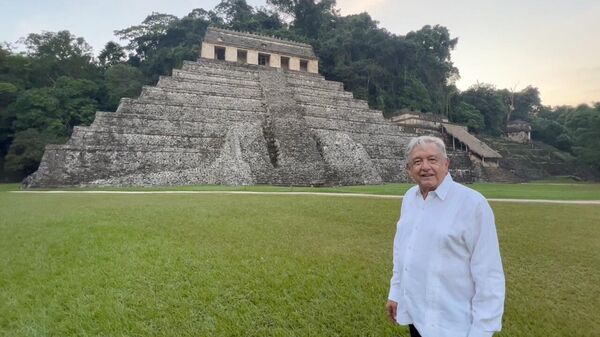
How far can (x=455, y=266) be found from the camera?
203cm

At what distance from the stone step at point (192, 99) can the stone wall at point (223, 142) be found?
0.07 m

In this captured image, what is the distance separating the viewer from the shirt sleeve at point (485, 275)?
1.90 meters

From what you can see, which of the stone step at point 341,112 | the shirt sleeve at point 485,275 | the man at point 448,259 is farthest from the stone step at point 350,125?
the shirt sleeve at point 485,275

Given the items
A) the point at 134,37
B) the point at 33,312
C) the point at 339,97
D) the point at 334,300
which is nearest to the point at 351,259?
the point at 334,300

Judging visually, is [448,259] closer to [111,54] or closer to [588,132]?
[588,132]

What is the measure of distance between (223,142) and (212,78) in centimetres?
905

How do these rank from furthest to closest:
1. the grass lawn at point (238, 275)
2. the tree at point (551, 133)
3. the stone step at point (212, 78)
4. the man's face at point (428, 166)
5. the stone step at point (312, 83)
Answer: the tree at point (551, 133) → the stone step at point (312, 83) → the stone step at point (212, 78) → the grass lawn at point (238, 275) → the man's face at point (428, 166)

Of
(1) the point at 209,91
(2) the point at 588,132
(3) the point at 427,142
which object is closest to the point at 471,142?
(2) the point at 588,132

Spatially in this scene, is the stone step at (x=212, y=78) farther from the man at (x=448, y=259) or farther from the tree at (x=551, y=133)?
the tree at (x=551, y=133)

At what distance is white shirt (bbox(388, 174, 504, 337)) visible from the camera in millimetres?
1937

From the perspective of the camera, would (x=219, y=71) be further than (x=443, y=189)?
Yes

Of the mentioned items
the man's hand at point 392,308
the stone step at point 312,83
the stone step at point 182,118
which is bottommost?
the man's hand at point 392,308

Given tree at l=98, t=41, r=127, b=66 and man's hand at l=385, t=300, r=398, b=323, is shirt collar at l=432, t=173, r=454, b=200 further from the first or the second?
tree at l=98, t=41, r=127, b=66

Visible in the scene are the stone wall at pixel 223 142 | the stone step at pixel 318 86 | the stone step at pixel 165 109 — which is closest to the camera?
the stone wall at pixel 223 142
